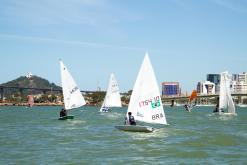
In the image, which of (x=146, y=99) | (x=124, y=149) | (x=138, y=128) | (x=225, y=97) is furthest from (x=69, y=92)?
(x=225, y=97)

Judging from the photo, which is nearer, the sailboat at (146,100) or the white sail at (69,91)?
the sailboat at (146,100)

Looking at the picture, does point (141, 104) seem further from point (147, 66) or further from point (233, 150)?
point (233, 150)

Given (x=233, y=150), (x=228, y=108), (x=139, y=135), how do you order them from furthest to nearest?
1. (x=228, y=108)
2. (x=139, y=135)
3. (x=233, y=150)

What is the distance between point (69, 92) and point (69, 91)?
0.11m

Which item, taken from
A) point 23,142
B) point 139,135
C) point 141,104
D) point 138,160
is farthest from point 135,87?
point 138,160

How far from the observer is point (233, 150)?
2538 cm

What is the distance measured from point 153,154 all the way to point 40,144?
726 centimetres

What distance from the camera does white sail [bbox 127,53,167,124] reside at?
31062 millimetres

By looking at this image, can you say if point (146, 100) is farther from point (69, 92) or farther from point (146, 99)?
point (69, 92)

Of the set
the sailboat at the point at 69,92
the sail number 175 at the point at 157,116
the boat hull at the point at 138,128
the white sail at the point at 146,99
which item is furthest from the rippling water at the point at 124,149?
the sailboat at the point at 69,92

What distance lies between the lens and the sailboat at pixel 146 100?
102 feet

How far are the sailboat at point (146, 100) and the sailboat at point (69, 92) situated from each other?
16.9 meters

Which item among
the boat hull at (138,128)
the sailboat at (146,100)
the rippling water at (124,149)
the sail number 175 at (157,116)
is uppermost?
the sailboat at (146,100)

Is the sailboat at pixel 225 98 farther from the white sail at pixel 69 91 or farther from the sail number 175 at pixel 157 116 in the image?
the sail number 175 at pixel 157 116
